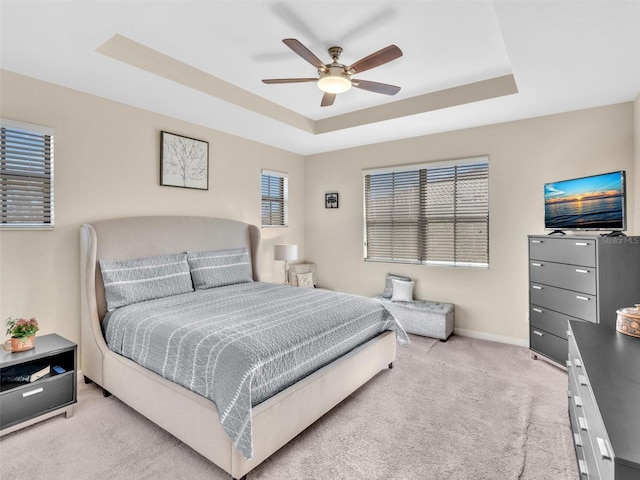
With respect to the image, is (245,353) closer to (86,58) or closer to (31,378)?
(31,378)

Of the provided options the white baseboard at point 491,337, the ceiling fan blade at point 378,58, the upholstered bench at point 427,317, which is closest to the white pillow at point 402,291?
the upholstered bench at point 427,317

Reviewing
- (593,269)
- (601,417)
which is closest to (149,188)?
(601,417)

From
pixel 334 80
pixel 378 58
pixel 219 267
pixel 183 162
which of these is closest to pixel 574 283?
pixel 378 58

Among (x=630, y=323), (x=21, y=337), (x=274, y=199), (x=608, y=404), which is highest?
(x=274, y=199)

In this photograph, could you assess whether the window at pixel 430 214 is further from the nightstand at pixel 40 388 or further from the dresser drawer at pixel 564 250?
the nightstand at pixel 40 388

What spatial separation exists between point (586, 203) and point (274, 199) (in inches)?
147

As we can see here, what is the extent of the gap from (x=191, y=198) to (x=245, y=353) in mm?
2638

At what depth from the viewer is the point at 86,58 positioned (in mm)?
2436

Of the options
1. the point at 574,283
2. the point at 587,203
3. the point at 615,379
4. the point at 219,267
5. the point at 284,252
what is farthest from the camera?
the point at 284,252

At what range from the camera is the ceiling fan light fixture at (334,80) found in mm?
2516

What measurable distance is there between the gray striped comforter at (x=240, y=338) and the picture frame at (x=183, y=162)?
138cm

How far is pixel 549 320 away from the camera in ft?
10.4

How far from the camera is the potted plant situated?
2275 mm

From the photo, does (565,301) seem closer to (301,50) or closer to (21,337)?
(301,50)
